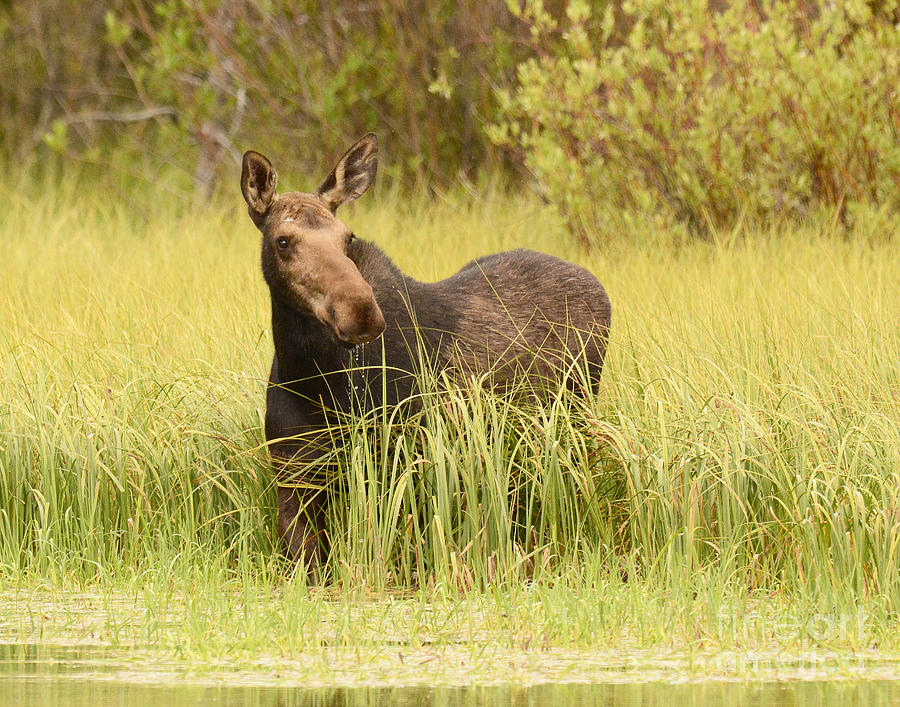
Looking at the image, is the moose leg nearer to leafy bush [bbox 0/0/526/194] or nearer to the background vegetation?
the background vegetation

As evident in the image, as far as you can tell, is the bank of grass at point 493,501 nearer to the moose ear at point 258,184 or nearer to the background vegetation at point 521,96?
the moose ear at point 258,184

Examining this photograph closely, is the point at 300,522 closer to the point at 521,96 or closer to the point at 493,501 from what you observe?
the point at 493,501

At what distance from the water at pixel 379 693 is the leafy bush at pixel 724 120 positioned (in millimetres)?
7205

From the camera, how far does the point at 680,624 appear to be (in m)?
4.89

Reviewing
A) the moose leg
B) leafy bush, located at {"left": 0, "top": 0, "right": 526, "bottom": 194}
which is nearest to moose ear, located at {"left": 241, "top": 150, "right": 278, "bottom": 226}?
the moose leg

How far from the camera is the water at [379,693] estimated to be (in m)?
4.15

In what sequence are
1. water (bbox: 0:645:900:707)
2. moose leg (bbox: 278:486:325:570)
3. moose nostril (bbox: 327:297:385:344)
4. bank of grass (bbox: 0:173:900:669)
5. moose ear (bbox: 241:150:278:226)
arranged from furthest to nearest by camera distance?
moose ear (bbox: 241:150:278:226)
moose leg (bbox: 278:486:325:570)
moose nostril (bbox: 327:297:385:344)
bank of grass (bbox: 0:173:900:669)
water (bbox: 0:645:900:707)

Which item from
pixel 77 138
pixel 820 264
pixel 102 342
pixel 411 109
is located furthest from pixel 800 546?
pixel 77 138

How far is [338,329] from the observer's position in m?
5.46

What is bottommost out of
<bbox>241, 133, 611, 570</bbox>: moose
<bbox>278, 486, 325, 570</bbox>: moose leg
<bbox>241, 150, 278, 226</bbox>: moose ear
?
<bbox>278, 486, 325, 570</bbox>: moose leg

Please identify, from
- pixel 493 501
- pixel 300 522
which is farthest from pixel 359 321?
pixel 300 522

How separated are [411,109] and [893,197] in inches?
210

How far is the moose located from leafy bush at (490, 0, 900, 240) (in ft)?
16.4

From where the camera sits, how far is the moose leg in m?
5.96
